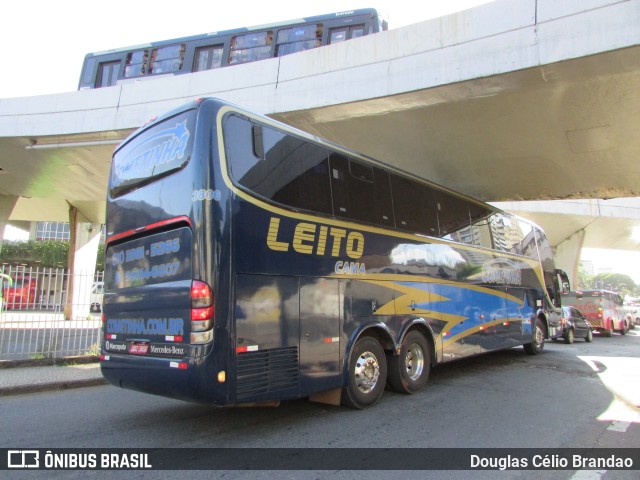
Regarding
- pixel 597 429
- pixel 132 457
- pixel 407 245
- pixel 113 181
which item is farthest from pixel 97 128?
pixel 597 429

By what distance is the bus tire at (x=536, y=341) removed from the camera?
12195 millimetres

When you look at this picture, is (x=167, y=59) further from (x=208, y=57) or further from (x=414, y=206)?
(x=414, y=206)

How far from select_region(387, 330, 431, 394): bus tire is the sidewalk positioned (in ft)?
17.9

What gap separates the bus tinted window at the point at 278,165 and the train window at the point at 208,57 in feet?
42.2

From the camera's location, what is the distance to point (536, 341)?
12375 mm

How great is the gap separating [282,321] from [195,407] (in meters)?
2.46

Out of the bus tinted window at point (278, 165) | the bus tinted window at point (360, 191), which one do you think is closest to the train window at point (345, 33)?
the bus tinted window at point (360, 191)

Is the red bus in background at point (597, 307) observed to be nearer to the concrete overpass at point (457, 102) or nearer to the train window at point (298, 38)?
the concrete overpass at point (457, 102)

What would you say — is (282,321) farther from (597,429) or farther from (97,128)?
(97,128)

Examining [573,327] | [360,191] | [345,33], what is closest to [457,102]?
[360,191]

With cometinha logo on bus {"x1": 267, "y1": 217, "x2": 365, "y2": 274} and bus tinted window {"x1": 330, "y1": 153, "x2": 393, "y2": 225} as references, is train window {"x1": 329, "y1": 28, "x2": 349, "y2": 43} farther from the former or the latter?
cometinha logo on bus {"x1": 267, "y1": 217, "x2": 365, "y2": 274}

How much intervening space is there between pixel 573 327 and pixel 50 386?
1798cm

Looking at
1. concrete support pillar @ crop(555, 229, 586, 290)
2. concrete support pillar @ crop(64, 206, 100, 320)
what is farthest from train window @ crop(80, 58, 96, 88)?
concrete support pillar @ crop(555, 229, 586, 290)

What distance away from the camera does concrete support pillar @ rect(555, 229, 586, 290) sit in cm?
3920
